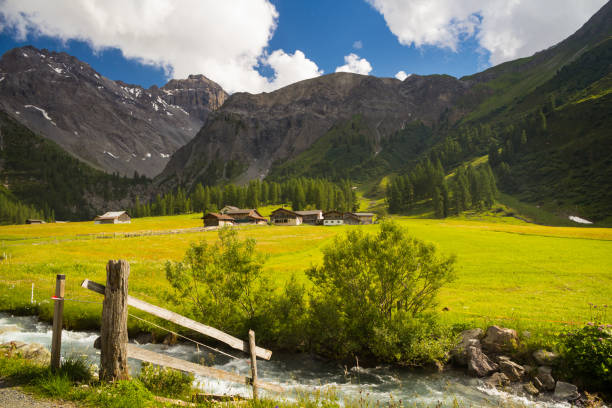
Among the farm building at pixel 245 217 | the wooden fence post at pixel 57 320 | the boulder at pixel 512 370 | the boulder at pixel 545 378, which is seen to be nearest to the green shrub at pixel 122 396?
the wooden fence post at pixel 57 320

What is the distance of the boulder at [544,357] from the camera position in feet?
61.5

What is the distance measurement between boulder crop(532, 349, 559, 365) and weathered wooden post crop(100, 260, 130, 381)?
23015mm

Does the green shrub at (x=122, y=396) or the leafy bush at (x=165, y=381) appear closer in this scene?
the green shrub at (x=122, y=396)

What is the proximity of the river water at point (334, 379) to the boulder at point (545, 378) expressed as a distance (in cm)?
95

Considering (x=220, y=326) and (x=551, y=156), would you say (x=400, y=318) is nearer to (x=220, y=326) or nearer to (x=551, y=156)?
(x=220, y=326)

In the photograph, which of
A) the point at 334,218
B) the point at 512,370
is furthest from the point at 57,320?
the point at 334,218

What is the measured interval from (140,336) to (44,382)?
56.2ft

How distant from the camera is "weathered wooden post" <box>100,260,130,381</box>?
29.4 ft

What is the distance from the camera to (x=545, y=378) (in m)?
18.0

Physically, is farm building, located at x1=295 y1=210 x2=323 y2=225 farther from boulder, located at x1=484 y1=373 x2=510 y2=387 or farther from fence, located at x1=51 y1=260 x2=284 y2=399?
fence, located at x1=51 y1=260 x2=284 y2=399

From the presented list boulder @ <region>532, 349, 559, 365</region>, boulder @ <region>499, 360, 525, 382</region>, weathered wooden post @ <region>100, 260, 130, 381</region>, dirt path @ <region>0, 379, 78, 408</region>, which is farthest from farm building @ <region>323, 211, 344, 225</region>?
dirt path @ <region>0, 379, 78, 408</region>

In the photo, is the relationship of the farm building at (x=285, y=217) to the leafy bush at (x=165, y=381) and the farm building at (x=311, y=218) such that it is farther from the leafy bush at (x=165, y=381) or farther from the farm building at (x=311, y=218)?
the leafy bush at (x=165, y=381)

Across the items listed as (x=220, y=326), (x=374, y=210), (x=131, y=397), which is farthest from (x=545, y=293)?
(x=374, y=210)

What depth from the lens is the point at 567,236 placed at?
6825 centimetres
